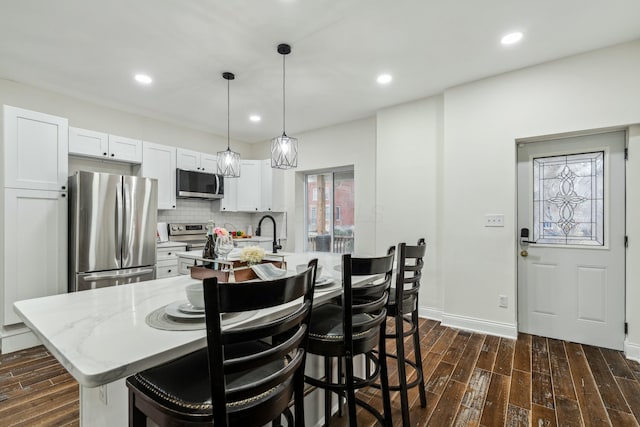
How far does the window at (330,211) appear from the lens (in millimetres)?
4887

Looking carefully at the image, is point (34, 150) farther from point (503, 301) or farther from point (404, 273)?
point (503, 301)

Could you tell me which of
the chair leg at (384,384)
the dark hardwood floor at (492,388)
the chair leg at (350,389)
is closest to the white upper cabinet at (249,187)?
the dark hardwood floor at (492,388)

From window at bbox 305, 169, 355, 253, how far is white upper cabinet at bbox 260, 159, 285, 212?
0.50m

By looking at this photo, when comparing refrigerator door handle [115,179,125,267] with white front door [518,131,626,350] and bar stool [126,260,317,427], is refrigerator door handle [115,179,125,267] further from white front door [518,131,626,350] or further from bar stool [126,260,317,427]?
white front door [518,131,626,350]

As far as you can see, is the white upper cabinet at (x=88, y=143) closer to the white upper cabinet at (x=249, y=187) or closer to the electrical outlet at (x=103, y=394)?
the white upper cabinet at (x=249, y=187)

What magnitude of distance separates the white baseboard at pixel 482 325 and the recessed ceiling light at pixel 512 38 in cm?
264

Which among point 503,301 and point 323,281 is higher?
point 323,281

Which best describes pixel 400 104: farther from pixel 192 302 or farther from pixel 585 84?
pixel 192 302

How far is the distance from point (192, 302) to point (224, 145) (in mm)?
Result: 4800

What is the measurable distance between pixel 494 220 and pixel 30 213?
4.62 meters

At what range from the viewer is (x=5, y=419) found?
1835 millimetres

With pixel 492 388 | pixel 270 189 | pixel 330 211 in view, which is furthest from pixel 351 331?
pixel 270 189

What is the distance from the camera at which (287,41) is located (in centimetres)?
259

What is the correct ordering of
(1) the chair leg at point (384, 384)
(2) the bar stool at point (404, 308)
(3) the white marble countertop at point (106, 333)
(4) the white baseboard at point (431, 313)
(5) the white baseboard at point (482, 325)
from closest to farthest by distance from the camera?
(3) the white marble countertop at point (106, 333), (1) the chair leg at point (384, 384), (2) the bar stool at point (404, 308), (5) the white baseboard at point (482, 325), (4) the white baseboard at point (431, 313)
